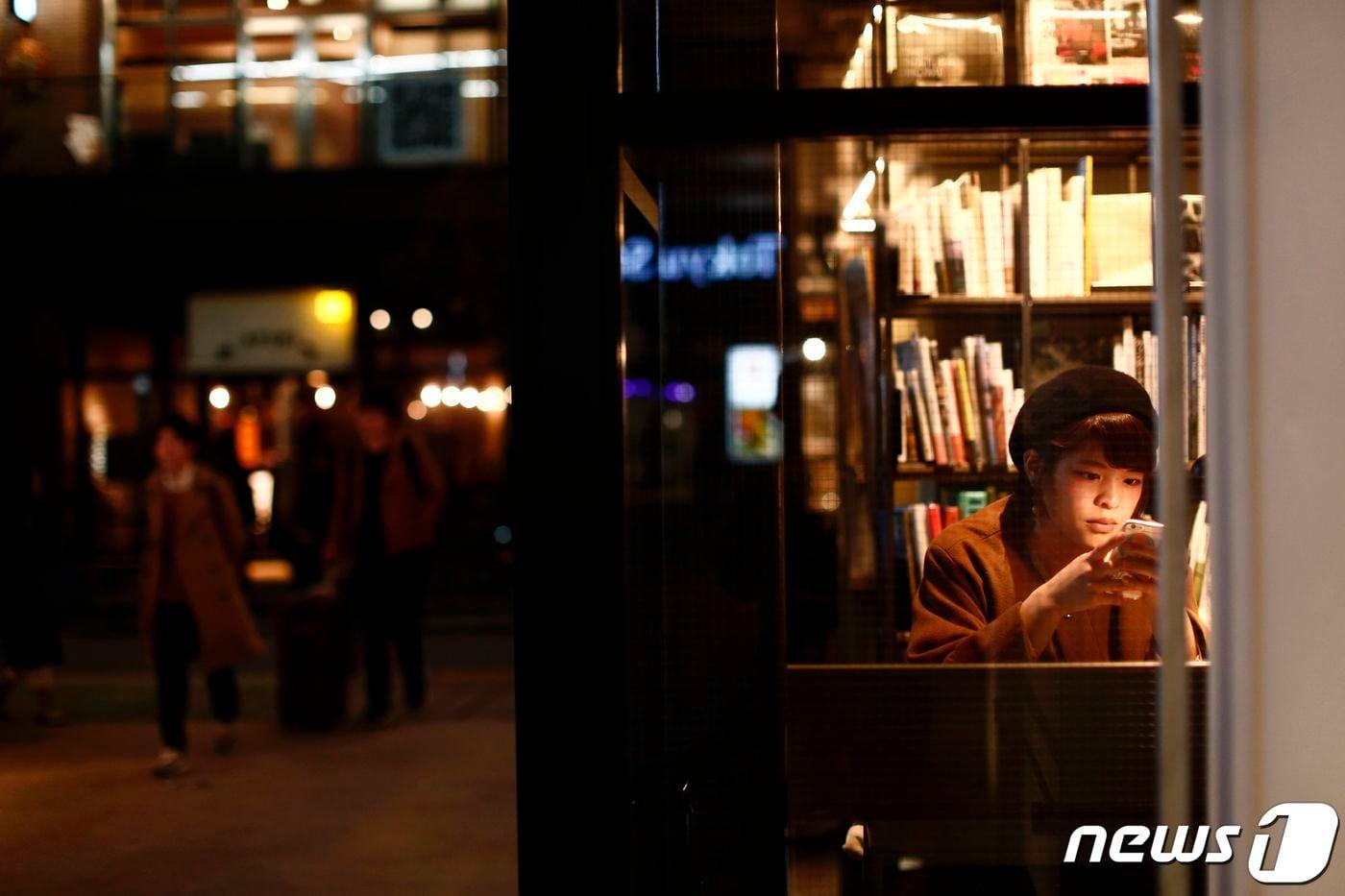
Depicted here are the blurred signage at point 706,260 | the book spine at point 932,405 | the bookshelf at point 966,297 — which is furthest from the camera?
the book spine at point 932,405

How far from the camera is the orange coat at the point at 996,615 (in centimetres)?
337

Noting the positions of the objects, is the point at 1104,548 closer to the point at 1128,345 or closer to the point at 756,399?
the point at 1128,345

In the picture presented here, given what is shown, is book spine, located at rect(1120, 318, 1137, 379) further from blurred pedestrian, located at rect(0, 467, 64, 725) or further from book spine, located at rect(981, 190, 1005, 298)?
blurred pedestrian, located at rect(0, 467, 64, 725)

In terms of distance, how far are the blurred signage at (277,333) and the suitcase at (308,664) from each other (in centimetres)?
606

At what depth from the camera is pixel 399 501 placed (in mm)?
7043

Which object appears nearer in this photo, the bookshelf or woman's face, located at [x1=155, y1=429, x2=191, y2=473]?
the bookshelf

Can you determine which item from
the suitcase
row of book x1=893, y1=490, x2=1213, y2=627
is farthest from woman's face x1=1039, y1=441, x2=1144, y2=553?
the suitcase

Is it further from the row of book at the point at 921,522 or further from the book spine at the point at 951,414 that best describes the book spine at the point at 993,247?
Result: the row of book at the point at 921,522

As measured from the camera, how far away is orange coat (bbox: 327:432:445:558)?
7.04 meters

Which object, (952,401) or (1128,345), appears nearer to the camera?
(1128,345)

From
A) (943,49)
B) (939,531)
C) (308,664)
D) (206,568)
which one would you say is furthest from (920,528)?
(308,664)

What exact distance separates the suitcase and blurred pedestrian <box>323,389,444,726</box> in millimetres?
200

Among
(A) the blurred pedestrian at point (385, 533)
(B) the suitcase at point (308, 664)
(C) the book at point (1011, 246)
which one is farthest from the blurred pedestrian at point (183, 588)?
(C) the book at point (1011, 246)

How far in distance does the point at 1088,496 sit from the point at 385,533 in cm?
474
